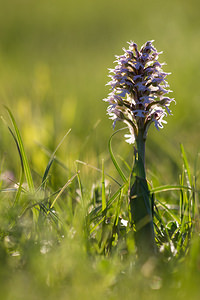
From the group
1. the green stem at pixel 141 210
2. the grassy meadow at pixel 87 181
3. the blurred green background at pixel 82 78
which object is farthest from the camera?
the blurred green background at pixel 82 78

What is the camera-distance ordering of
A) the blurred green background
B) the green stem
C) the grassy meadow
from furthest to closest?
the blurred green background, the green stem, the grassy meadow

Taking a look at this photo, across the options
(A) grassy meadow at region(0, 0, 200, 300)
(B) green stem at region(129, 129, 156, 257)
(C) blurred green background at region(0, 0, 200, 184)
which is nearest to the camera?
(A) grassy meadow at region(0, 0, 200, 300)

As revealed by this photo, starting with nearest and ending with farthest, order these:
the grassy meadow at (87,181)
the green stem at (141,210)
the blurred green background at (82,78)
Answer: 1. the grassy meadow at (87,181)
2. the green stem at (141,210)
3. the blurred green background at (82,78)

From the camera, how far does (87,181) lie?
330cm

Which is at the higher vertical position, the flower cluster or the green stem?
the flower cluster

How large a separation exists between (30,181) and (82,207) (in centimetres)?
35

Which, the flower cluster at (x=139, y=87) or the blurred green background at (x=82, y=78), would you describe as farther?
the blurred green background at (x=82, y=78)

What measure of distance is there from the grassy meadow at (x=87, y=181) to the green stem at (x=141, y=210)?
63 mm

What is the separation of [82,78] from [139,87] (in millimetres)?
7167

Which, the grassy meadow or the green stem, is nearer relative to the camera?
the grassy meadow

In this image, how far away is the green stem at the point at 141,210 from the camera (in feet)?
7.54

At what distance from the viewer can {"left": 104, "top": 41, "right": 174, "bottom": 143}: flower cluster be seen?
238 centimetres

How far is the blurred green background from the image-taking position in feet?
15.5

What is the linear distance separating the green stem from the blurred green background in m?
0.86
